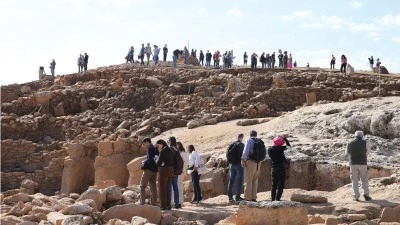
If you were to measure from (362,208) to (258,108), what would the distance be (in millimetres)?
12033

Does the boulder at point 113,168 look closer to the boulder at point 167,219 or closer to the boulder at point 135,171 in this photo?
the boulder at point 135,171

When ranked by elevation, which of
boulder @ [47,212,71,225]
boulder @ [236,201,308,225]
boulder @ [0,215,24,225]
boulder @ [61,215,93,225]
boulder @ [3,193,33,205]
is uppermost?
boulder @ [236,201,308,225]

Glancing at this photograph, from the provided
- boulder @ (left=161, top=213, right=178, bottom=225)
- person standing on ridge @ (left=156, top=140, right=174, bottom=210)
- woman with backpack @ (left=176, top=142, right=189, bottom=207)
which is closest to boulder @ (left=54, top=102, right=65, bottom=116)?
woman with backpack @ (left=176, top=142, right=189, bottom=207)

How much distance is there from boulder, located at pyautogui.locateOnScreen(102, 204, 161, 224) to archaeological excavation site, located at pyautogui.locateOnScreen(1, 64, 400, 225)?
0.8 inches

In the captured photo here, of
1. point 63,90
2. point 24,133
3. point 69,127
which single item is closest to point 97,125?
point 69,127

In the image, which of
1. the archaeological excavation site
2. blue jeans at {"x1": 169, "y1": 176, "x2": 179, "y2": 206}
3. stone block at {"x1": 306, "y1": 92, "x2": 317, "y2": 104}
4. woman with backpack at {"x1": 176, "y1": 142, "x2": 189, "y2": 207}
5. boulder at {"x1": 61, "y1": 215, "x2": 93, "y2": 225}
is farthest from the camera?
stone block at {"x1": 306, "y1": 92, "x2": 317, "y2": 104}

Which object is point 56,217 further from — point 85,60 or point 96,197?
point 85,60

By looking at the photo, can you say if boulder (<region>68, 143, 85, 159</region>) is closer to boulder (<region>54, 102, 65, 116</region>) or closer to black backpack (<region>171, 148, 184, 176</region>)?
black backpack (<region>171, 148, 184, 176</region>)

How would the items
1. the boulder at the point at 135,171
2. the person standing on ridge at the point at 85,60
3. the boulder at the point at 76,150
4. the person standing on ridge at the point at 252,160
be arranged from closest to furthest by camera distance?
the person standing on ridge at the point at 252,160
the boulder at the point at 135,171
the boulder at the point at 76,150
the person standing on ridge at the point at 85,60

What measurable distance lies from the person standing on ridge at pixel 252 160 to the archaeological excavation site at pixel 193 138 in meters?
0.37

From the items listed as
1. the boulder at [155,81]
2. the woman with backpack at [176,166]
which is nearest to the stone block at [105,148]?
the woman with backpack at [176,166]

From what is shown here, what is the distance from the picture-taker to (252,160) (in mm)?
11625

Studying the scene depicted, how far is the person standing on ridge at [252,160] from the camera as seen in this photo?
11.5 meters

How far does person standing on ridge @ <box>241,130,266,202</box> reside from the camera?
37.9 feet
